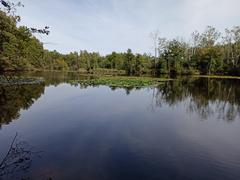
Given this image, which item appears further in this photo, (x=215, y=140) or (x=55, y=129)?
(x=55, y=129)

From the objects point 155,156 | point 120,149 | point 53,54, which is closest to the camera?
point 155,156

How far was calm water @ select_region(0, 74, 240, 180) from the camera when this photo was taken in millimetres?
6145

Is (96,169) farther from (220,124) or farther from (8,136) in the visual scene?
(220,124)

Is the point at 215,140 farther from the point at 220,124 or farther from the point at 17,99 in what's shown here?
the point at 17,99

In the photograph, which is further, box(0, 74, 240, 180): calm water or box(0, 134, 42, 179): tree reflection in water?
box(0, 74, 240, 180): calm water

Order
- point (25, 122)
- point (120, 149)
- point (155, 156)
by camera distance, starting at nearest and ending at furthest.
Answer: point (155, 156), point (120, 149), point (25, 122)

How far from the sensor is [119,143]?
8.36 metres

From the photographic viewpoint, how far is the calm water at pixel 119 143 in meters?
6.14

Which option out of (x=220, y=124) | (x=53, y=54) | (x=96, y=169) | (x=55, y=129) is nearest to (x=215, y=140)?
(x=220, y=124)

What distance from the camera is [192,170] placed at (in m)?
6.30

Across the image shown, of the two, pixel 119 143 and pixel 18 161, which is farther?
pixel 119 143

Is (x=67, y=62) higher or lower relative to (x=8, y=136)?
higher

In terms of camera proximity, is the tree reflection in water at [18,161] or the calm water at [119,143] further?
the calm water at [119,143]

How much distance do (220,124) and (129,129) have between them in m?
4.60
